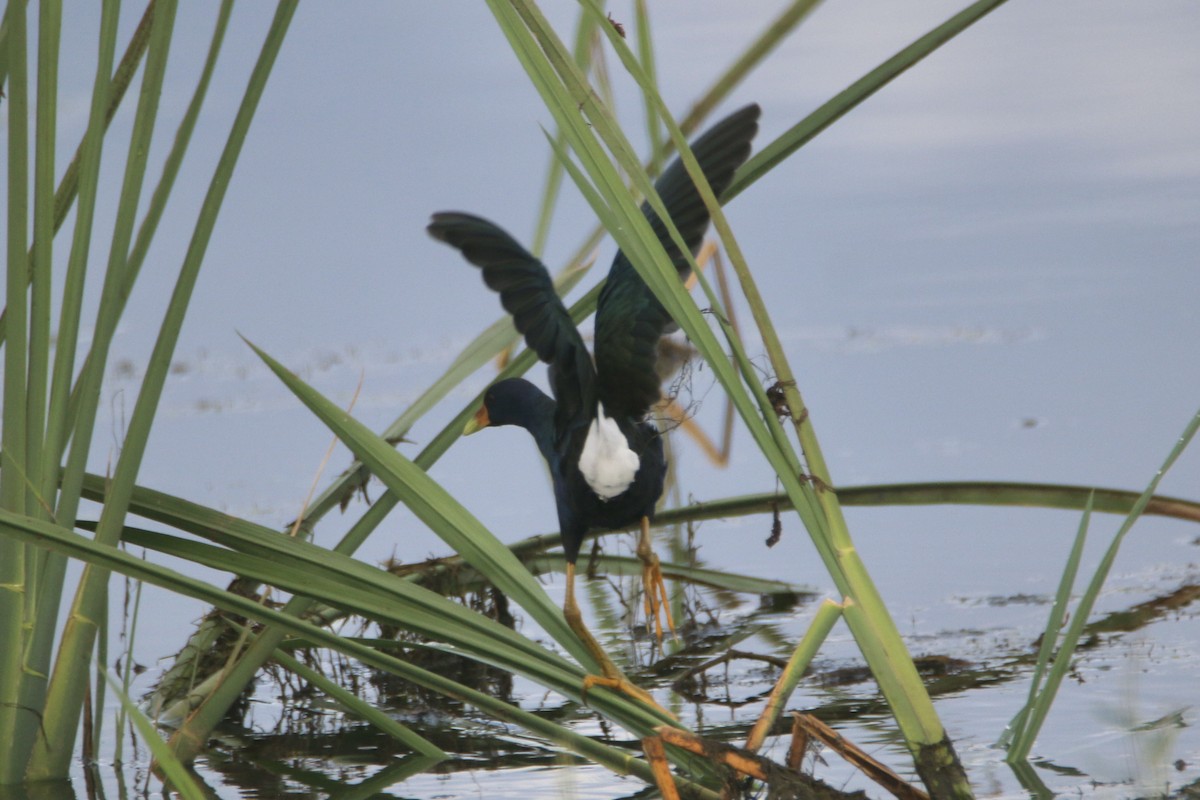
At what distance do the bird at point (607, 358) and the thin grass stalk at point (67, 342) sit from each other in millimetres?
388

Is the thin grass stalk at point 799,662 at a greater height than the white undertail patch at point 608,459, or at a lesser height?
lesser

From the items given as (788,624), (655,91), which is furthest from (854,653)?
(655,91)

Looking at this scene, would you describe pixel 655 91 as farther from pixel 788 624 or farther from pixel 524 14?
pixel 788 624

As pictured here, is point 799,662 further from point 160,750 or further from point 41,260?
point 41,260

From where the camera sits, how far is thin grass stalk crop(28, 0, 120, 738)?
1.30 metres

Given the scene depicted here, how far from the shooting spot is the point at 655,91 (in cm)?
111

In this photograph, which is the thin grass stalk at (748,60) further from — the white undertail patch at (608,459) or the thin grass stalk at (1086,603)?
the thin grass stalk at (1086,603)

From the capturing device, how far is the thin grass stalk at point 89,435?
1329mm

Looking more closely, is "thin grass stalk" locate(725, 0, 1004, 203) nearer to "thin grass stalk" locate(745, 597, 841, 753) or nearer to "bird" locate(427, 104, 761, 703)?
"bird" locate(427, 104, 761, 703)

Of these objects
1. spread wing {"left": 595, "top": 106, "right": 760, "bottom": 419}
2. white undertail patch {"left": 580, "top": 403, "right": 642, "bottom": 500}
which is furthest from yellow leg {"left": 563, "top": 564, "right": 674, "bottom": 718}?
spread wing {"left": 595, "top": 106, "right": 760, "bottom": 419}

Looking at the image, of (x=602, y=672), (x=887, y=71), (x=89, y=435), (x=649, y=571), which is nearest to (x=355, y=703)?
(x=602, y=672)

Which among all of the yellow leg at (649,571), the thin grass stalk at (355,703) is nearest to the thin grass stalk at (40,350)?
the thin grass stalk at (355,703)

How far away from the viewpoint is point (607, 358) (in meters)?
1.67

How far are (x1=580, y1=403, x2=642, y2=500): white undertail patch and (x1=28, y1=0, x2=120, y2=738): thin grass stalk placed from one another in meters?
0.67
